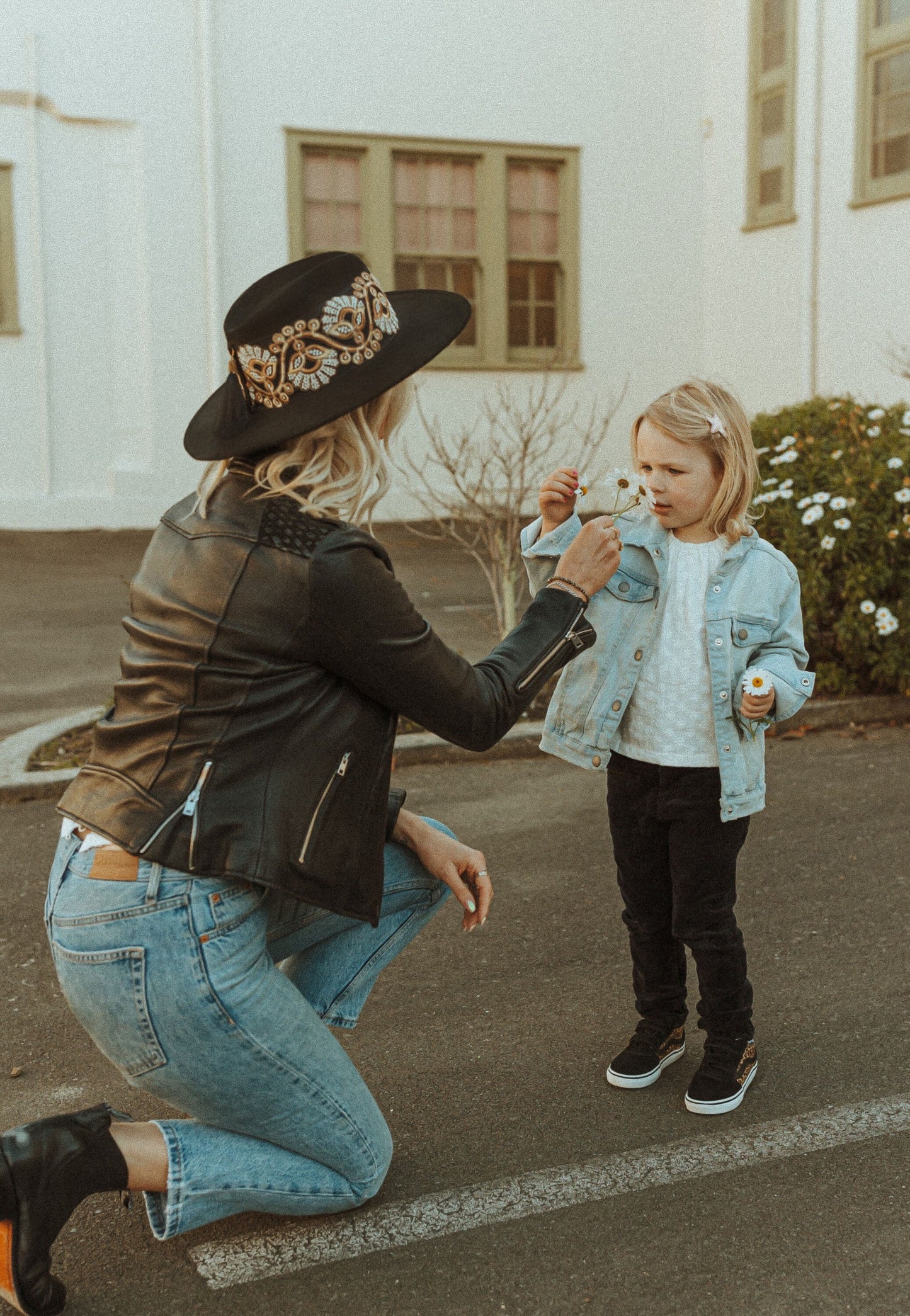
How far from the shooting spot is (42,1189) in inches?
89.4

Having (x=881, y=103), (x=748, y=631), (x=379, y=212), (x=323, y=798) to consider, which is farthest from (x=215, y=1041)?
(x=379, y=212)

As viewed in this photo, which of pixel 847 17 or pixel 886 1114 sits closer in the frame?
pixel 886 1114

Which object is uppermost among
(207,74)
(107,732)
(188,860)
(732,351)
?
(207,74)

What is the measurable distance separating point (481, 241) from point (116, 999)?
12.9 m

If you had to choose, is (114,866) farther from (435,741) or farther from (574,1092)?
(435,741)

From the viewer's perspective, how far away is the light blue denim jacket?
9.93ft

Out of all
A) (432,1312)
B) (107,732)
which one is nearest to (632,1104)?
(432,1312)

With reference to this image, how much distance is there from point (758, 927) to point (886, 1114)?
118 cm

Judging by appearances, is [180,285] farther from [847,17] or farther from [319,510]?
[319,510]

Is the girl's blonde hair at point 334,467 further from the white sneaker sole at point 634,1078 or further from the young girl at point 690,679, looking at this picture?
the white sneaker sole at point 634,1078

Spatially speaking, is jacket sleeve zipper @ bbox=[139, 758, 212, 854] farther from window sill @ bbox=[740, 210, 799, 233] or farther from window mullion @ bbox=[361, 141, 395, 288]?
window sill @ bbox=[740, 210, 799, 233]

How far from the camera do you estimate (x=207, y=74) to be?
500 inches

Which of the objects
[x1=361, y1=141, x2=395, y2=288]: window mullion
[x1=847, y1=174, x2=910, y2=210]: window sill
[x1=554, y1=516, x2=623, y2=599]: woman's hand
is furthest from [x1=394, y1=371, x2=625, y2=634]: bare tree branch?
[x1=554, y1=516, x2=623, y2=599]: woman's hand

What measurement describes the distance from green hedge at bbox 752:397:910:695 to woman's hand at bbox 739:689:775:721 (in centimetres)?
388
